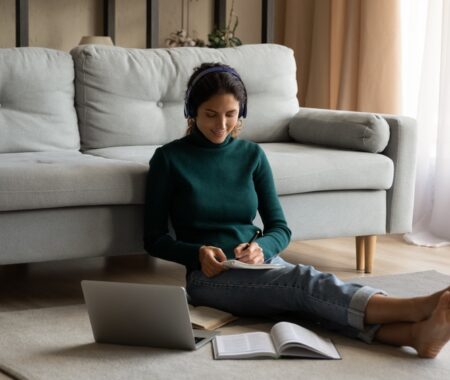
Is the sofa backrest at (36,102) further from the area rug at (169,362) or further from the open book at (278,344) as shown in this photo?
the open book at (278,344)

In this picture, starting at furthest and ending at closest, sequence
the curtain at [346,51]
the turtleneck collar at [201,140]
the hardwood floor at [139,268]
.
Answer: the curtain at [346,51], the hardwood floor at [139,268], the turtleneck collar at [201,140]

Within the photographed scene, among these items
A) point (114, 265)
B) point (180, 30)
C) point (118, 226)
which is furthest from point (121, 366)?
point (180, 30)

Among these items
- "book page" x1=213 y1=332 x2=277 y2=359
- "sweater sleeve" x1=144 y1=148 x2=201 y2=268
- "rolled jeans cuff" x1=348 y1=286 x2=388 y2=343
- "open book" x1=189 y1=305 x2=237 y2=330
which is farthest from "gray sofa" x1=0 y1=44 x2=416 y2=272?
"rolled jeans cuff" x1=348 y1=286 x2=388 y2=343

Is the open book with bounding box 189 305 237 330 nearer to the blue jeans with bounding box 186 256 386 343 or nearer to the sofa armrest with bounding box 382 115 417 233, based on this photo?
the blue jeans with bounding box 186 256 386 343

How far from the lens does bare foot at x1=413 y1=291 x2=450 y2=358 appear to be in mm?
2049

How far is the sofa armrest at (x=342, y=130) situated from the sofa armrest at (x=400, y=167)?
0.04 metres

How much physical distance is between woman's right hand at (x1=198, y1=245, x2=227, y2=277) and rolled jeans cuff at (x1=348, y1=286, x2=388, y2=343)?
380 mm

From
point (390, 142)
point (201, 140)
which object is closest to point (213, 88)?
point (201, 140)

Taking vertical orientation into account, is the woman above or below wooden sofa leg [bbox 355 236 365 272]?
above

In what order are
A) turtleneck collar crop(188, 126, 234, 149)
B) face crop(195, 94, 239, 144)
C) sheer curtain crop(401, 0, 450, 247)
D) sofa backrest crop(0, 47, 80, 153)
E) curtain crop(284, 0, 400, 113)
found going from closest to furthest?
face crop(195, 94, 239, 144) < turtleneck collar crop(188, 126, 234, 149) < sofa backrest crop(0, 47, 80, 153) < sheer curtain crop(401, 0, 450, 247) < curtain crop(284, 0, 400, 113)

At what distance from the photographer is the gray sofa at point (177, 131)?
3.13 m

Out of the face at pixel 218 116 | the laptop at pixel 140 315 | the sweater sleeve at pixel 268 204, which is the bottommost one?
the laptop at pixel 140 315

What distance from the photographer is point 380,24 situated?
14.5 feet

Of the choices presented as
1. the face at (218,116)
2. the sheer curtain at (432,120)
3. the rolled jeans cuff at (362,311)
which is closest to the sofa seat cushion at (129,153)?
the face at (218,116)
